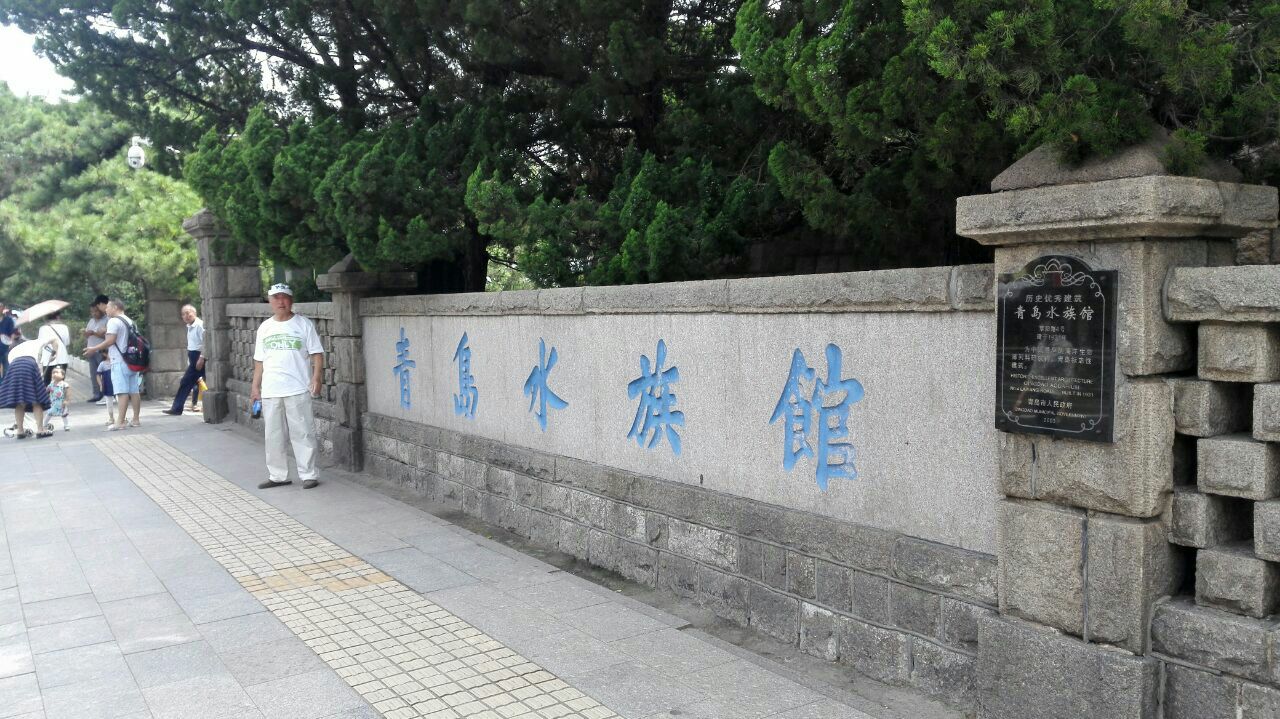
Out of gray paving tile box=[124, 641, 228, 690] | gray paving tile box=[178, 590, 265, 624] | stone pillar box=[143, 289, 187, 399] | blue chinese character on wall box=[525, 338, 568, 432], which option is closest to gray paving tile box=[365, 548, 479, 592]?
gray paving tile box=[178, 590, 265, 624]

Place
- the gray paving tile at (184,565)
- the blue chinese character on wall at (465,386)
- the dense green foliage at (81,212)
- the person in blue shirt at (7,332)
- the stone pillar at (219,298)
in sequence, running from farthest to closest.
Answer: the person in blue shirt at (7,332), the dense green foliage at (81,212), the stone pillar at (219,298), the blue chinese character on wall at (465,386), the gray paving tile at (184,565)

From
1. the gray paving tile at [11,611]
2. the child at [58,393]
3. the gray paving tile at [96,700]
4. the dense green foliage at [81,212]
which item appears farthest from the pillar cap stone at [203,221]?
the gray paving tile at [96,700]

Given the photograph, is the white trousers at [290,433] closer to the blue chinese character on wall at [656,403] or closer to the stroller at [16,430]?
the blue chinese character on wall at [656,403]

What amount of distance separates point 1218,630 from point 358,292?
25.5 ft

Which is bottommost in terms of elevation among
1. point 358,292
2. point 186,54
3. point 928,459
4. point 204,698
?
point 204,698

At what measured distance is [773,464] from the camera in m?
4.79

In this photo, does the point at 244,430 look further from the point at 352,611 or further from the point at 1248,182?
the point at 1248,182

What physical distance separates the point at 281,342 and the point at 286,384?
0.37 meters

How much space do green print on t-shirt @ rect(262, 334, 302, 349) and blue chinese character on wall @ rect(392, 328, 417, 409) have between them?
91cm

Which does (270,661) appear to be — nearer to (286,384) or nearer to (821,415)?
(821,415)

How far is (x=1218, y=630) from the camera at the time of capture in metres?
3.11

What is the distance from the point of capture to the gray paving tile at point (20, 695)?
4215mm

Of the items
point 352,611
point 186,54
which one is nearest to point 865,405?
point 352,611

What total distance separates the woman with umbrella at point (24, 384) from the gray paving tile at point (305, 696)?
975 cm
